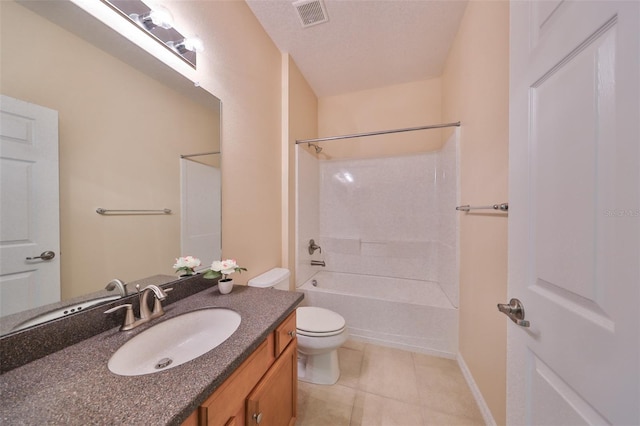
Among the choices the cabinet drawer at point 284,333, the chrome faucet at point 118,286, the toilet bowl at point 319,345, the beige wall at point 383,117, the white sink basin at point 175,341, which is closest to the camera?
the white sink basin at point 175,341

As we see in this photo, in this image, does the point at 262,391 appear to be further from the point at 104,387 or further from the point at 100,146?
the point at 100,146

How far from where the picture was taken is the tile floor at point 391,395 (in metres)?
1.23

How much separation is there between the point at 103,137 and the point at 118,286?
0.56 meters

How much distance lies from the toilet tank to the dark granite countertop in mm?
774

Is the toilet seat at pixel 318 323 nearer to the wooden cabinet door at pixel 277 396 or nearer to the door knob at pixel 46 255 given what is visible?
the wooden cabinet door at pixel 277 396

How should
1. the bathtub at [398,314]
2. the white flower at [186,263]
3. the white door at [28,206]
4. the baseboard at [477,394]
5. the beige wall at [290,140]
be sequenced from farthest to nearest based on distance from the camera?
the beige wall at [290,140] < the bathtub at [398,314] < the baseboard at [477,394] < the white flower at [186,263] < the white door at [28,206]

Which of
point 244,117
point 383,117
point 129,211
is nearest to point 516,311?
point 129,211

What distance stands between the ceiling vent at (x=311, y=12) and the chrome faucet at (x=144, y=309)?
2001 mm

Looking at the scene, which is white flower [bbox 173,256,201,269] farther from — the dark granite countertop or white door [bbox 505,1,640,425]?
white door [bbox 505,1,640,425]

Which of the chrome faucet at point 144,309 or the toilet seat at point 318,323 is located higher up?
the chrome faucet at point 144,309

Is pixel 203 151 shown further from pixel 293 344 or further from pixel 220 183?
pixel 293 344

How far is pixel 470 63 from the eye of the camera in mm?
1475

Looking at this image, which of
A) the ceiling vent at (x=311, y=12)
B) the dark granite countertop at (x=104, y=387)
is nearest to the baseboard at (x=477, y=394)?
the dark granite countertop at (x=104, y=387)

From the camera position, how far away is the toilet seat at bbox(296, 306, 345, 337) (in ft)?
4.65
